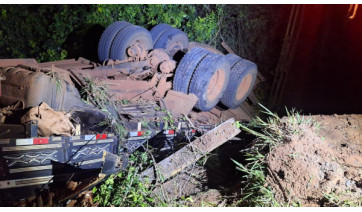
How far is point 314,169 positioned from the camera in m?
2.49

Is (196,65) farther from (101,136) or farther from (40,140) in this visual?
(40,140)

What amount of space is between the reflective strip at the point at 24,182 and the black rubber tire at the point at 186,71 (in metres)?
2.48

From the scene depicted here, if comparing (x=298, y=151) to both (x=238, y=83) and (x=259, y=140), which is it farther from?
(x=238, y=83)

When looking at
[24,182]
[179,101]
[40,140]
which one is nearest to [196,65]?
[179,101]

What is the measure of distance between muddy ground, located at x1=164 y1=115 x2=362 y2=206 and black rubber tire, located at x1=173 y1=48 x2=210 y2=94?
145 centimetres

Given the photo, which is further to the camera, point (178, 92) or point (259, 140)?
point (178, 92)

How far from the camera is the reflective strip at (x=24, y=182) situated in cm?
261

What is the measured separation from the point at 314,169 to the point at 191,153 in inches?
55.1

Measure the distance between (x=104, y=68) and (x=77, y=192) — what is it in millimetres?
2113

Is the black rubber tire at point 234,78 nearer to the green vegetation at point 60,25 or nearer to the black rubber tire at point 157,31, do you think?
the black rubber tire at point 157,31

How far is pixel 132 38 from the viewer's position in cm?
494

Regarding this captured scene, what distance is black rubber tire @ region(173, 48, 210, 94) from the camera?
15.2 feet

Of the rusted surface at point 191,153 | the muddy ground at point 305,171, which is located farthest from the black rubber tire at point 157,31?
the muddy ground at point 305,171

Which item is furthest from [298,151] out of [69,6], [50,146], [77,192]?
[69,6]
